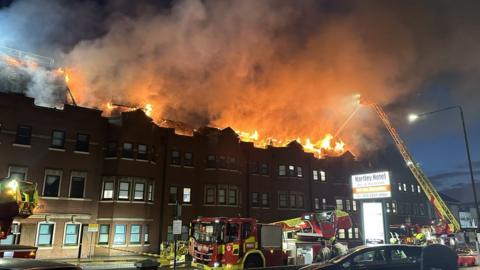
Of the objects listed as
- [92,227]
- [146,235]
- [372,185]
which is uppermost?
[372,185]

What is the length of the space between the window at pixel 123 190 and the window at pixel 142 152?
7.39 ft

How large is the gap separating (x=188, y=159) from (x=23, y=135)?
12.9 metres

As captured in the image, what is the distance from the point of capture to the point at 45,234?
24.5m

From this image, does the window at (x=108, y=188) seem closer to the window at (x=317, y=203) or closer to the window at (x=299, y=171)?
the window at (x=299, y=171)

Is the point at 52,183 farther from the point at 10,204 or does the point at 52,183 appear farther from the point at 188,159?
the point at 10,204

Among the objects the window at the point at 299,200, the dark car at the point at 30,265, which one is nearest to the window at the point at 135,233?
the window at the point at 299,200

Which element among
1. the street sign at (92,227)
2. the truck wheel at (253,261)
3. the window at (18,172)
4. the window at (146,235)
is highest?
the window at (18,172)

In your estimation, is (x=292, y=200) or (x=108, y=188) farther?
(x=292, y=200)

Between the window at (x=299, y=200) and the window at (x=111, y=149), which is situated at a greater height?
the window at (x=111, y=149)

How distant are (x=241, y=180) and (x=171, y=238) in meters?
8.34

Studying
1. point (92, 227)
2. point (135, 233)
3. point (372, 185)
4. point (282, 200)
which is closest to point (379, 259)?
point (372, 185)

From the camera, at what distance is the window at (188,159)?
32.5 metres

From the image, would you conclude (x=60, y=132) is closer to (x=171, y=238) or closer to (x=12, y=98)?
(x=12, y=98)

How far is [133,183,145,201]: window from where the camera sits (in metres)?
28.4
